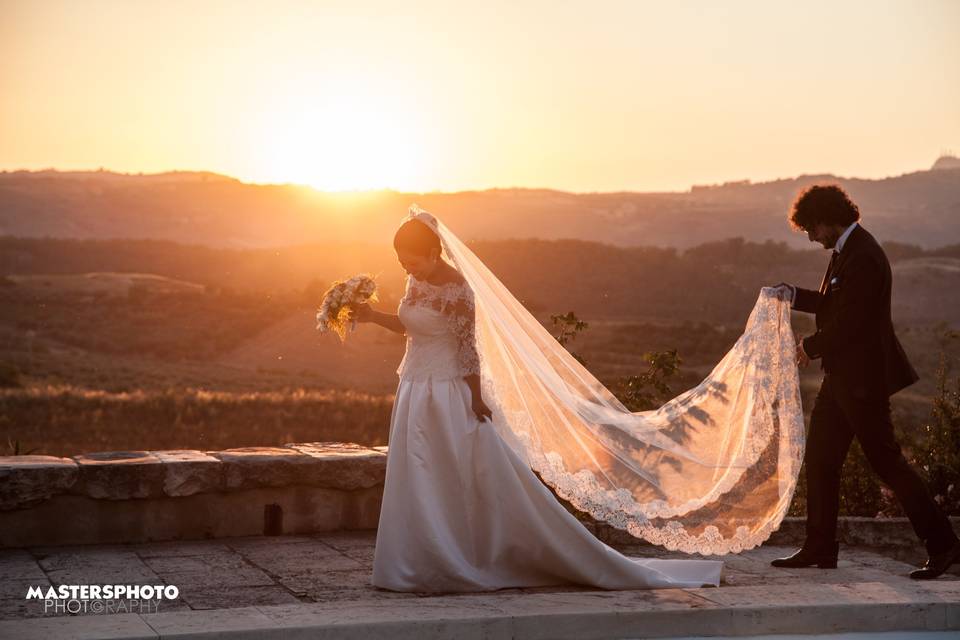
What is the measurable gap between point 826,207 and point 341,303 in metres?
2.77

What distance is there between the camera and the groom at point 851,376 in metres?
6.64

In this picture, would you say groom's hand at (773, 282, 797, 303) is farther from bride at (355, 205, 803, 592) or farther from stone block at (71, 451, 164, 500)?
stone block at (71, 451, 164, 500)

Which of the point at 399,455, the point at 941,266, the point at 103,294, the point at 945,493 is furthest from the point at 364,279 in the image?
the point at 941,266

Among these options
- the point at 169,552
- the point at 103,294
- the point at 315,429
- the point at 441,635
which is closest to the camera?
the point at 441,635

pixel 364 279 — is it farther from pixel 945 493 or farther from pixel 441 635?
pixel 945 493

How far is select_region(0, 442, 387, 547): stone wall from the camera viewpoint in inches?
275

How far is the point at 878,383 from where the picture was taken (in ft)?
21.9

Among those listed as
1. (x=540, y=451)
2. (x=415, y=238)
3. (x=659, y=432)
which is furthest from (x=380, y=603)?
(x=659, y=432)

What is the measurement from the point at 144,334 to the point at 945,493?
158 feet

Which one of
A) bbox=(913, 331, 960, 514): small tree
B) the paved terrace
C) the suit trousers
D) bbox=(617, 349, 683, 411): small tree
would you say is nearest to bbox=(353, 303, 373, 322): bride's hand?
the paved terrace

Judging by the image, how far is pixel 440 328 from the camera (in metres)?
6.54

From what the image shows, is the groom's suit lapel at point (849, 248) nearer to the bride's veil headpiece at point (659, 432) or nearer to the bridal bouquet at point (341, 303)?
the bride's veil headpiece at point (659, 432)

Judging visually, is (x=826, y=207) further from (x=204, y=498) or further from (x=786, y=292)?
(x=204, y=498)

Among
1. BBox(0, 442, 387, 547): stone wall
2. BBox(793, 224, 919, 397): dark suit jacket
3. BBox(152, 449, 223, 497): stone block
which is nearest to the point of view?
BBox(793, 224, 919, 397): dark suit jacket
